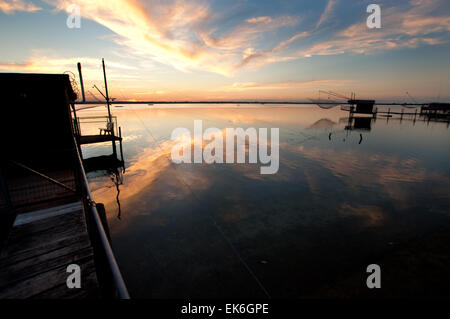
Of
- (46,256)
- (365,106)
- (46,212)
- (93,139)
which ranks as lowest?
(46,256)

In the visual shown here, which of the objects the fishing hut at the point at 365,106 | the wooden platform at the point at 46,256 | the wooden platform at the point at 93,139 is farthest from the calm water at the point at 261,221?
the fishing hut at the point at 365,106

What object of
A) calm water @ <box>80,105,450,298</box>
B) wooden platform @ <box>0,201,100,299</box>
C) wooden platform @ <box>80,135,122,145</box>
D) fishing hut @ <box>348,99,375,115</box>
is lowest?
calm water @ <box>80,105,450,298</box>

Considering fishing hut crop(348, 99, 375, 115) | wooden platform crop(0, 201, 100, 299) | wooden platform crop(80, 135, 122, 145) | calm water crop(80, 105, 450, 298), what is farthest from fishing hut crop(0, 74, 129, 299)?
fishing hut crop(348, 99, 375, 115)

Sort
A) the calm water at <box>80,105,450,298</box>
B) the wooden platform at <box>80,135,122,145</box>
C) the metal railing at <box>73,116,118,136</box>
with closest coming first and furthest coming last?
the calm water at <box>80,105,450,298</box>, the metal railing at <box>73,116,118,136</box>, the wooden platform at <box>80,135,122,145</box>

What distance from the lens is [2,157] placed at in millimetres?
11156

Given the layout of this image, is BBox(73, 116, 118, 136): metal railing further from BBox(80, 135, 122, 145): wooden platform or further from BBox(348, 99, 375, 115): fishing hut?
BBox(348, 99, 375, 115): fishing hut

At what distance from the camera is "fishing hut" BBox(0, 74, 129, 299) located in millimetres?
4062

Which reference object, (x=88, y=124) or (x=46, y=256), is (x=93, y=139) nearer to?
(x=46, y=256)

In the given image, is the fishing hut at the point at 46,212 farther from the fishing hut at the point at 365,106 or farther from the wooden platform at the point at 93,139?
the fishing hut at the point at 365,106

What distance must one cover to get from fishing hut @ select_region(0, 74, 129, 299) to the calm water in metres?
2.89

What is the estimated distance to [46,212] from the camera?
6.80 meters

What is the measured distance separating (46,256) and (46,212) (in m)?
2.66

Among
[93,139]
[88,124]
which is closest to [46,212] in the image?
[93,139]

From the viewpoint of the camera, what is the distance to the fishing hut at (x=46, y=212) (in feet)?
13.3
